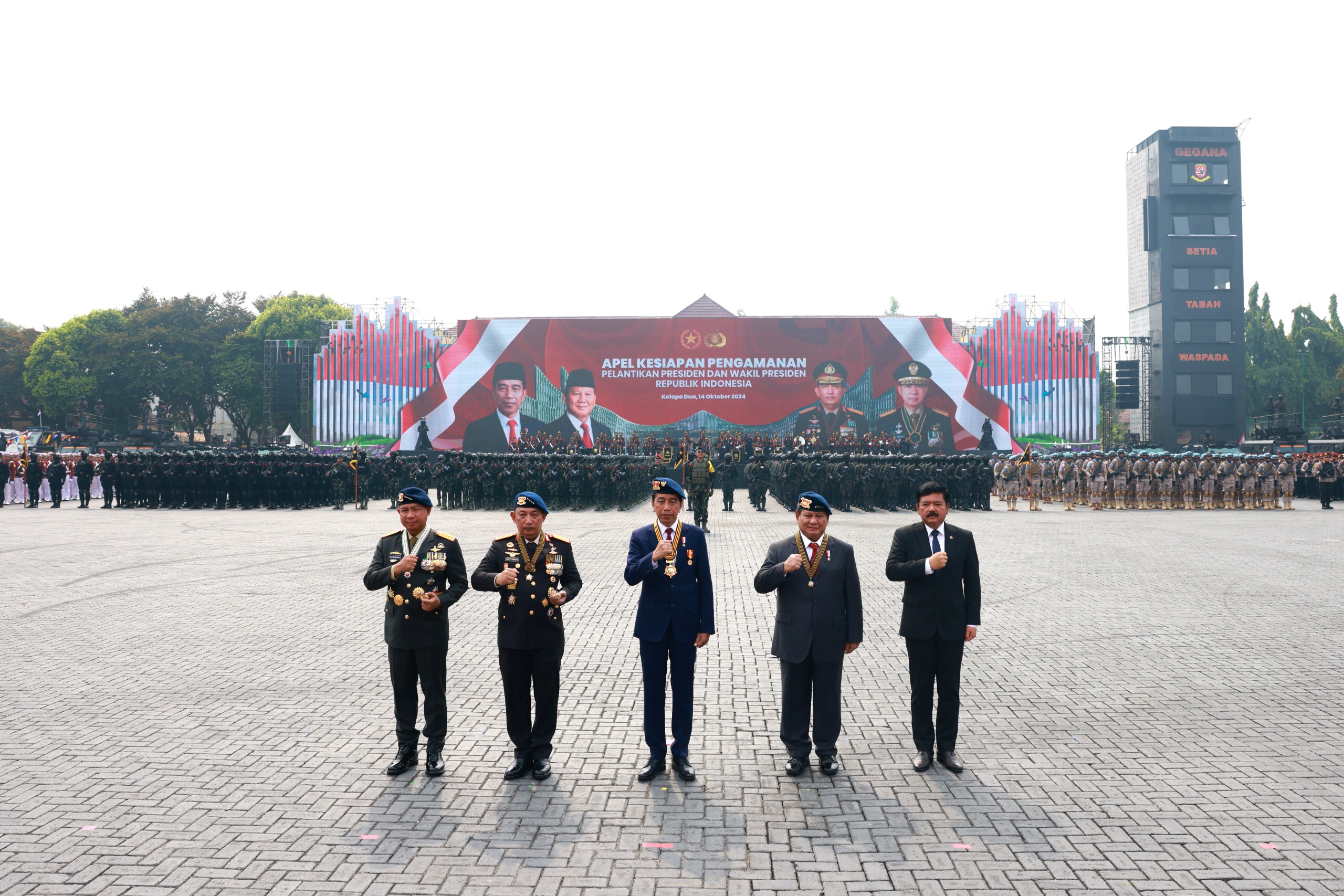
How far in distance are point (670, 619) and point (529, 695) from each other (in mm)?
882

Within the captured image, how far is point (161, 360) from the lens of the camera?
58.2m

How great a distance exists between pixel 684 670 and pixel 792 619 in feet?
2.15

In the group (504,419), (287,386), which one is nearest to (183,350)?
(287,386)

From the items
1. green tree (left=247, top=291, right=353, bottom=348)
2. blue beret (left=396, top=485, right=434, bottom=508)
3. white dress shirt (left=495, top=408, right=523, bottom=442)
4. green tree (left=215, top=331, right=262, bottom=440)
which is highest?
green tree (left=247, top=291, right=353, bottom=348)

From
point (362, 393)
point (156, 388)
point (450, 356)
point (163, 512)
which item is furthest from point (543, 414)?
point (156, 388)

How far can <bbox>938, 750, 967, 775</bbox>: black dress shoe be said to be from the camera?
197 inches

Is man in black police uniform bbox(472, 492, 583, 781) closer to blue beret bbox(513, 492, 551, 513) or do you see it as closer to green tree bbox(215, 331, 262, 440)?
blue beret bbox(513, 492, 551, 513)

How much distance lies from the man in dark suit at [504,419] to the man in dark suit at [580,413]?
1.01 meters

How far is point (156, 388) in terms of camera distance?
58094mm

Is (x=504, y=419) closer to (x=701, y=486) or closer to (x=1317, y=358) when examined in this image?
(x=701, y=486)

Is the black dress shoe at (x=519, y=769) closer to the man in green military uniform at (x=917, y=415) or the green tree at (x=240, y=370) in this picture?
the man in green military uniform at (x=917, y=415)

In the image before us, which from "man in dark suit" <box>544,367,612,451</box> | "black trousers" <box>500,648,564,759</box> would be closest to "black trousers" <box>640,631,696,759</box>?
"black trousers" <box>500,648,564,759</box>

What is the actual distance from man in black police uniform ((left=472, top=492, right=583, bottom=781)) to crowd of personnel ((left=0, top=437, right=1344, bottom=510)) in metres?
19.3

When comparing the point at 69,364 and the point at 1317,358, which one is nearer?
the point at 69,364
